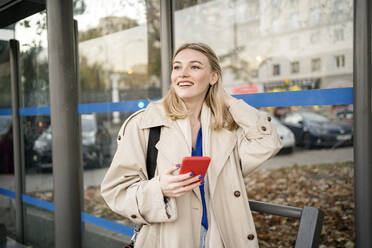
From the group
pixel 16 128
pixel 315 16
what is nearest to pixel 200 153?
pixel 16 128

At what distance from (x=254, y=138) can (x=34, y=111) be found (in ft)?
12.2

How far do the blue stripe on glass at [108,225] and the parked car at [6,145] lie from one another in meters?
1.82

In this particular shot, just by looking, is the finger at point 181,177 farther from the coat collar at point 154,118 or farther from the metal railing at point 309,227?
the metal railing at point 309,227

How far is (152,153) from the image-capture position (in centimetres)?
194

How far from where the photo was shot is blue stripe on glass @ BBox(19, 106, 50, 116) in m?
4.56

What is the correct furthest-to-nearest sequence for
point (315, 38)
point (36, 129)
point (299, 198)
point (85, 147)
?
point (315, 38)
point (299, 198)
point (36, 129)
point (85, 147)

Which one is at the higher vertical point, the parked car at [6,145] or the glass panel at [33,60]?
the glass panel at [33,60]

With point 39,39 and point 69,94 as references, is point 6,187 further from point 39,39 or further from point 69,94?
point 69,94

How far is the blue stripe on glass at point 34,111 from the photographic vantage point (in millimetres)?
4555

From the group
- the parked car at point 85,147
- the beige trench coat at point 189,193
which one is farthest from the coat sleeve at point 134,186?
the parked car at point 85,147

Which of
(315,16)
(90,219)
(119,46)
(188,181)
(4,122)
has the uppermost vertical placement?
(315,16)

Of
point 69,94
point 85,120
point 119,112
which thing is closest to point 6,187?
point 85,120

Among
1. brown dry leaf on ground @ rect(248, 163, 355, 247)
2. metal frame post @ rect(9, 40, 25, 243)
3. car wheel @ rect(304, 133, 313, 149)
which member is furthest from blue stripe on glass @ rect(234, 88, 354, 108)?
car wheel @ rect(304, 133, 313, 149)

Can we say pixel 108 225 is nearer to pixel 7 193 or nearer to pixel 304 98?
pixel 7 193
